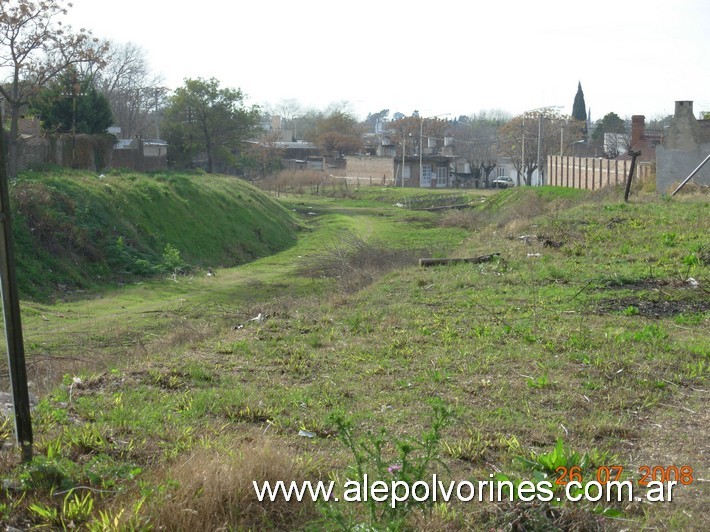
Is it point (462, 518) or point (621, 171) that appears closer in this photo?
point (462, 518)

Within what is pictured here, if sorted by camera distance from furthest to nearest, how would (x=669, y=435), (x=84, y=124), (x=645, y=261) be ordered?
1. (x=84, y=124)
2. (x=645, y=261)
3. (x=669, y=435)

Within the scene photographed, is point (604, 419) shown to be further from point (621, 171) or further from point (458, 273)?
point (621, 171)

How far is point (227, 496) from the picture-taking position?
525cm

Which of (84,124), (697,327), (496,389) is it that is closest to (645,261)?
(697,327)

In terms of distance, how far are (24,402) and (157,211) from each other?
98.1ft

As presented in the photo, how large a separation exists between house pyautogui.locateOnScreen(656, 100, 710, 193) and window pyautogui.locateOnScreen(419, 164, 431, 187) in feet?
170

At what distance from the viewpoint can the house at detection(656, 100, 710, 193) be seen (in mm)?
34031

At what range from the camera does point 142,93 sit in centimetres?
7712

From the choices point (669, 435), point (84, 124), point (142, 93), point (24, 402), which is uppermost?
point (142, 93)

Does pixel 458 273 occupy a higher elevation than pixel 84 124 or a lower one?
lower

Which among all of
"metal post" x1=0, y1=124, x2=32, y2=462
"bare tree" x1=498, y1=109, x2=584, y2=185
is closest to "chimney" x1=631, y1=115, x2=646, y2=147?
"bare tree" x1=498, y1=109, x2=584, y2=185

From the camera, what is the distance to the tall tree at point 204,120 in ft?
201

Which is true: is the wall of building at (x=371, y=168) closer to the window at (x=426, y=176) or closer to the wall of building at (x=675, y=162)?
the window at (x=426, y=176)
